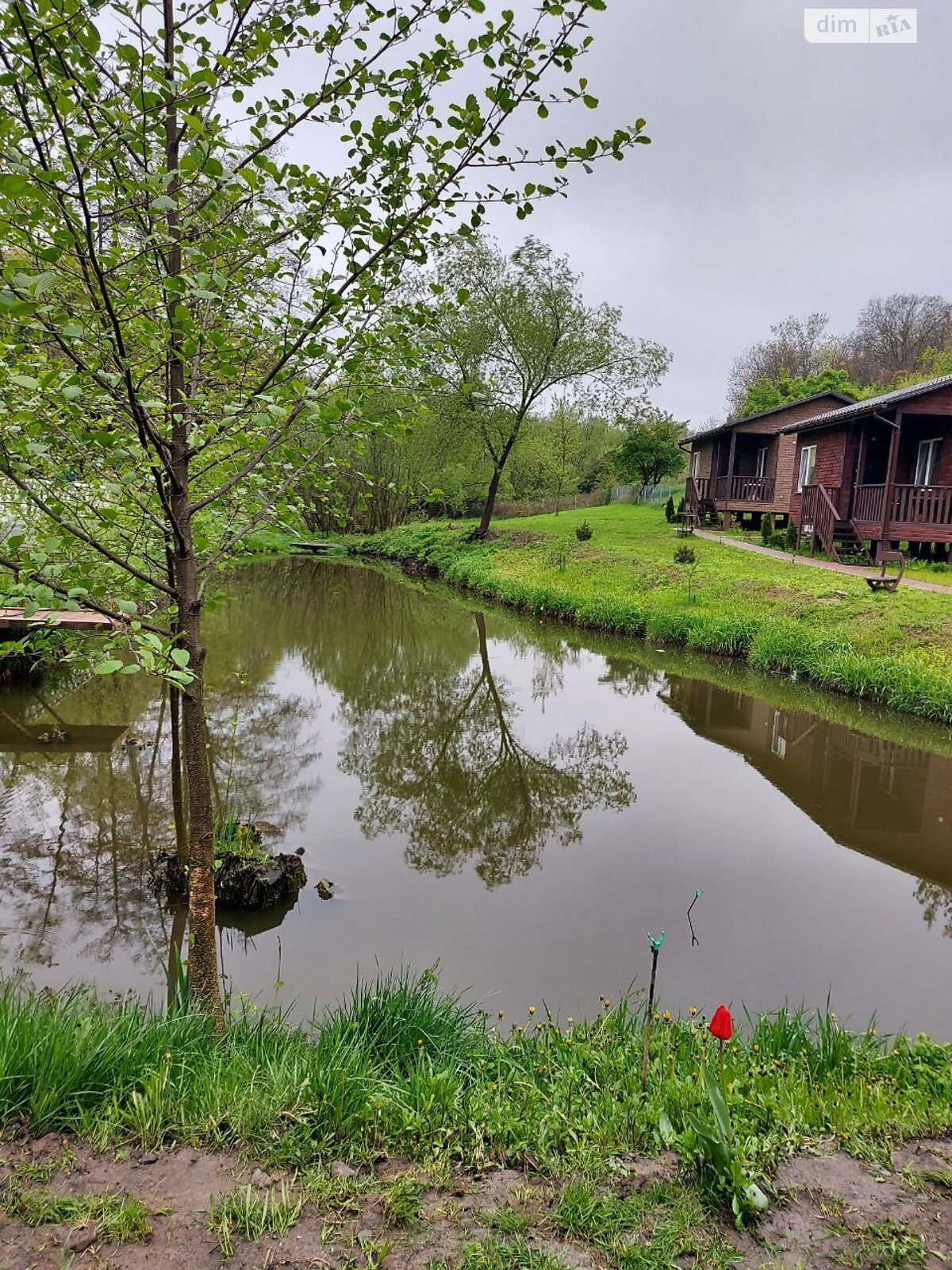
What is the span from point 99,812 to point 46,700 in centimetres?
A: 433

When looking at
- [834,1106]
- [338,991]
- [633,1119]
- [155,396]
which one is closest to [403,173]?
[155,396]

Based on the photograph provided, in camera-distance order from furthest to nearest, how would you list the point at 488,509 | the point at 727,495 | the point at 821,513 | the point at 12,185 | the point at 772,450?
the point at 488,509, the point at 727,495, the point at 772,450, the point at 821,513, the point at 12,185

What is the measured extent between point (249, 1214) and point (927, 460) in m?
22.5

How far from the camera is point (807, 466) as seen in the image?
79.2ft

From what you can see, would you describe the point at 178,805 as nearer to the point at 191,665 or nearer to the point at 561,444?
the point at 191,665

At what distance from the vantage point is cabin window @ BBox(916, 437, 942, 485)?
757 inches

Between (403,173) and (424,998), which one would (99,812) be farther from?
(403,173)

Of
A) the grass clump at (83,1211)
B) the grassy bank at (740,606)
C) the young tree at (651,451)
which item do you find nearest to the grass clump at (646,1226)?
the grass clump at (83,1211)

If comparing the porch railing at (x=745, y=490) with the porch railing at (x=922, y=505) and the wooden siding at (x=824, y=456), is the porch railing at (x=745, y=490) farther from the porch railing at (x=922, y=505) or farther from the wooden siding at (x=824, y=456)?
the porch railing at (x=922, y=505)

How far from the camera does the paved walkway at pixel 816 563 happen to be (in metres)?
15.5

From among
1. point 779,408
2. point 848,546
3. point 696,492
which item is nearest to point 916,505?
point 848,546

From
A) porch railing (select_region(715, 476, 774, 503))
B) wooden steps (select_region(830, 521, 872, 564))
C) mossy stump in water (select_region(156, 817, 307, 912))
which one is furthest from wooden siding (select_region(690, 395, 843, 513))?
mossy stump in water (select_region(156, 817, 307, 912))

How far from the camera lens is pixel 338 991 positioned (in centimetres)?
470

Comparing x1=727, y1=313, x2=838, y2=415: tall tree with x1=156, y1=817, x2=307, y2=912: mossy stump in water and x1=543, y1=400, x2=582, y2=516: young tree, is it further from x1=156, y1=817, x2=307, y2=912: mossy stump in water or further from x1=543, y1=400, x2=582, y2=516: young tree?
x1=156, y1=817, x2=307, y2=912: mossy stump in water
